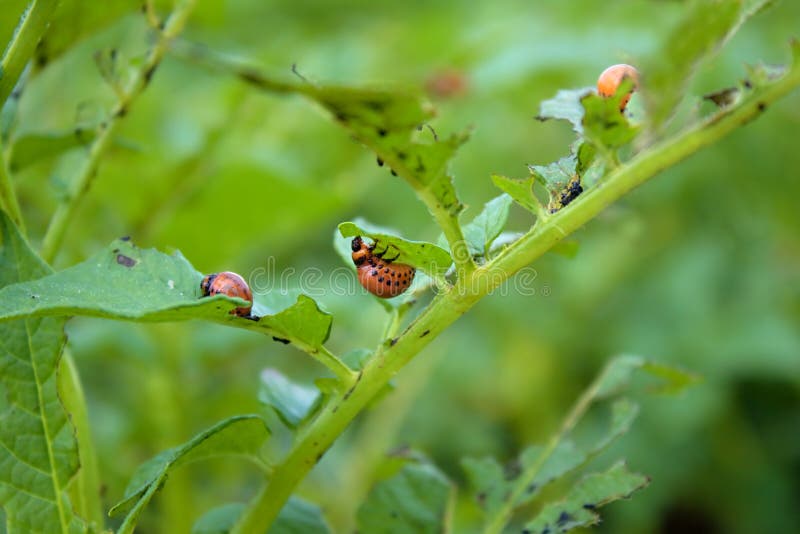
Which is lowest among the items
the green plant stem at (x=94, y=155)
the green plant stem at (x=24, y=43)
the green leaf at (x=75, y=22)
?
the green plant stem at (x=94, y=155)

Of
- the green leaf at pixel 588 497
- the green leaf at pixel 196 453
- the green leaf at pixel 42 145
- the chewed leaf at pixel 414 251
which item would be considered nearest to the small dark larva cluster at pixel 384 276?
the chewed leaf at pixel 414 251

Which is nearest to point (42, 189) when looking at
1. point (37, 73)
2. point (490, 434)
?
point (37, 73)

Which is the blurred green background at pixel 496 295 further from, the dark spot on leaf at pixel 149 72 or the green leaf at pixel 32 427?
the green leaf at pixel 32 427

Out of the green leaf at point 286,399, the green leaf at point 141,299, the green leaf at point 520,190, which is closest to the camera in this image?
the green leaf at point 141,299

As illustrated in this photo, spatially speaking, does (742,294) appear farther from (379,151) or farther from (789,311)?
(379,151)

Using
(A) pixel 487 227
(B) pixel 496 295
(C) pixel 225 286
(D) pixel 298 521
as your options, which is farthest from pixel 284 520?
(B) pixel 496 295
